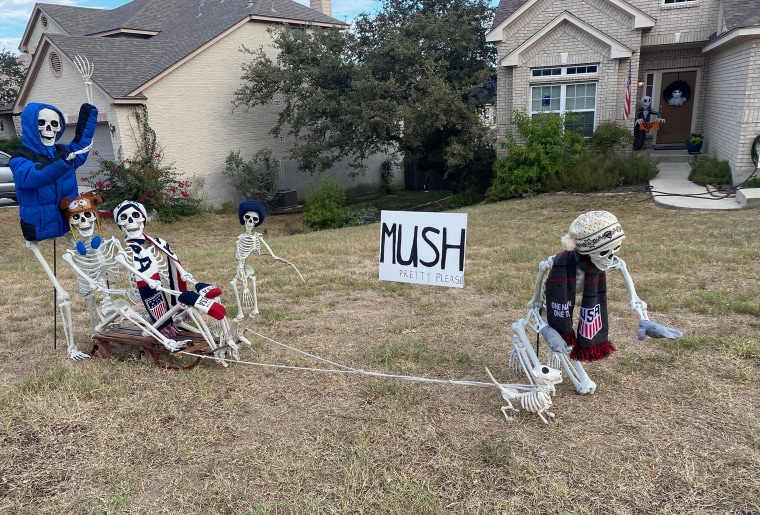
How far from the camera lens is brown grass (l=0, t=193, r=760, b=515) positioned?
3176mm

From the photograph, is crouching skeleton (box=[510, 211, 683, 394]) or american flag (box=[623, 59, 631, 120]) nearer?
crouching skeleton (box=[510, 211, 683, 394])

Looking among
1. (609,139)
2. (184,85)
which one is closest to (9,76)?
(184,85)

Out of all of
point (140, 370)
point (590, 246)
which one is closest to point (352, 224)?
point (140, 370)

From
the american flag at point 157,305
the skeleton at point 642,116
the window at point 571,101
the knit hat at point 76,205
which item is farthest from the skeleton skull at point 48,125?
the skeleton at point 642,116

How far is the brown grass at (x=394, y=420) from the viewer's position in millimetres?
3176

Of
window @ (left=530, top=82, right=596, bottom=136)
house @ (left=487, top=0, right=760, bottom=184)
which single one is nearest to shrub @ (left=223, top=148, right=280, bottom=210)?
house @ (left=487, top=0, right=760, bottom=184)

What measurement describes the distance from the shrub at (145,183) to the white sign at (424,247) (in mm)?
12489

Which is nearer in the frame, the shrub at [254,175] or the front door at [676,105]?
the front door at [676,105]

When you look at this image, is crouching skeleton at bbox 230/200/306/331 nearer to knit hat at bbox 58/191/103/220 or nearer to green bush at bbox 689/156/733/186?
knit hat at bbox 58/191/103/220

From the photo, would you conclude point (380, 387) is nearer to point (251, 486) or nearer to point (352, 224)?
point (251, 486)

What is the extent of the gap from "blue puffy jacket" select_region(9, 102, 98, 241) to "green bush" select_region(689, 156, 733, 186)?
42.1 feet

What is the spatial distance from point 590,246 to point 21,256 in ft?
42.0

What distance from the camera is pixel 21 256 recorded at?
12.3m

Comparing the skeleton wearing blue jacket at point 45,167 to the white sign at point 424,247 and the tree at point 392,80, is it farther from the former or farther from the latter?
the tree at point 392,80
